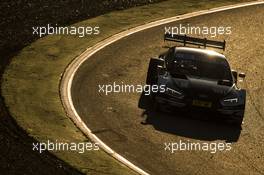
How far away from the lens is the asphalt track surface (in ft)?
50.6

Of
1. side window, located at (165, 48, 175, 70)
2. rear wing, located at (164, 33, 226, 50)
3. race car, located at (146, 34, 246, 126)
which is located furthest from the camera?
rear wing, located at (164, 33, 226, 50)

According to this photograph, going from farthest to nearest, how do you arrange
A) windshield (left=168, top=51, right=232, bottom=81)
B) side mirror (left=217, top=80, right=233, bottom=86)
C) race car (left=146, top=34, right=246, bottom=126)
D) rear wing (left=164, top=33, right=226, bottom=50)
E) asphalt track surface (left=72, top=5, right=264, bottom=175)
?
rear wing (left=164, top=33, right=226, bottom=50), windshield (left=168, top=51, right=232, bottom=81), side mirror (left=217, top=80, right=233, bottom=86), race car (left=146, top=34, right=246, bottom=126), asphalt track surface (left=72, top=5, right=264, bottom=175)

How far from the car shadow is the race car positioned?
0.22m

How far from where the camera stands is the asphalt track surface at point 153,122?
15414mm

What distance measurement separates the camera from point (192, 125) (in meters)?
17.5

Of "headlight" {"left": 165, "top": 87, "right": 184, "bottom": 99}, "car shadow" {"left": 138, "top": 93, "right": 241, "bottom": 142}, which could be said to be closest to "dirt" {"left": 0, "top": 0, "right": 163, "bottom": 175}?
"car shadow" {"left": 138, "top": 93, "right": 241, "bottom": 142}

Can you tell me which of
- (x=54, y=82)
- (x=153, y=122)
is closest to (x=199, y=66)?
(x=153, y=122)

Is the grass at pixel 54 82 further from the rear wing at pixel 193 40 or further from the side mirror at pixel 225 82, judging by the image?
the side mirror at pixel 225 82

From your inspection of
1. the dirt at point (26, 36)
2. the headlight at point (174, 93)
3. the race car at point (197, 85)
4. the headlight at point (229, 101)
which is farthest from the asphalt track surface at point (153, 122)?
the dirt at point (26, 36)

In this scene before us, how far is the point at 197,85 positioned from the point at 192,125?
1081 millimetres

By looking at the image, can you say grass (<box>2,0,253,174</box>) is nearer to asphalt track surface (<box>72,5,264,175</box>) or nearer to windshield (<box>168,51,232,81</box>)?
asphalt track surface (<box>72,5,264,175</box>)

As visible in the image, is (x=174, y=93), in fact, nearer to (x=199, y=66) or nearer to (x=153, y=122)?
(x=153, y=122)

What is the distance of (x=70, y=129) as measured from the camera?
54.6ft

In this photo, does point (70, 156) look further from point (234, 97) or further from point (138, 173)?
point (234, 97)
